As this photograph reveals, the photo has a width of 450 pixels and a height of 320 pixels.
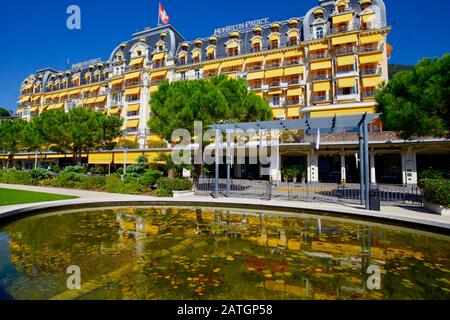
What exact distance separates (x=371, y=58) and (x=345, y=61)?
284cm

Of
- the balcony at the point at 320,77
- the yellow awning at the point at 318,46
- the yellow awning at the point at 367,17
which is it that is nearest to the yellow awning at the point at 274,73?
the balcony at the point at 320,77

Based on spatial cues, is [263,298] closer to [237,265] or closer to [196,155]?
[237,265]

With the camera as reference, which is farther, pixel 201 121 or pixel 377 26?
pixel 377 26

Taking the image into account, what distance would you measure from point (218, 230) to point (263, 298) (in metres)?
4.47

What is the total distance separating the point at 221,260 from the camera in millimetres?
5586

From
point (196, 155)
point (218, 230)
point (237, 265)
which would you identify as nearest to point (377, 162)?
point (196, 155)

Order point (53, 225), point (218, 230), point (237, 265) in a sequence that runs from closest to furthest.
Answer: point (237, 265)
point (218, 230)
point (53, 225)

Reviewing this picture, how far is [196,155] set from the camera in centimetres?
1956

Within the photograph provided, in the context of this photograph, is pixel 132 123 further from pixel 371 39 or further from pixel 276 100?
pixel 371 39

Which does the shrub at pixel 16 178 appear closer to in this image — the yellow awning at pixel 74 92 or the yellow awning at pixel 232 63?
the yellow awning at pixel 74 92

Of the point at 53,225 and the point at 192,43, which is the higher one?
the point at 192,43

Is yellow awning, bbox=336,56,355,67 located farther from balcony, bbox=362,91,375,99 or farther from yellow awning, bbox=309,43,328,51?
balcony, bbox=362,91,375,99

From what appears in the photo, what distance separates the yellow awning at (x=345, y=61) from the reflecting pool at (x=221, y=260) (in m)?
25.7

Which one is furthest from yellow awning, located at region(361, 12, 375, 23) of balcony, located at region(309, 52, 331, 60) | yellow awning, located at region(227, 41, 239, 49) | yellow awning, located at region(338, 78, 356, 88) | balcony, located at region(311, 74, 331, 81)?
yellow awning, located at region(227, 41, 239, 49)
